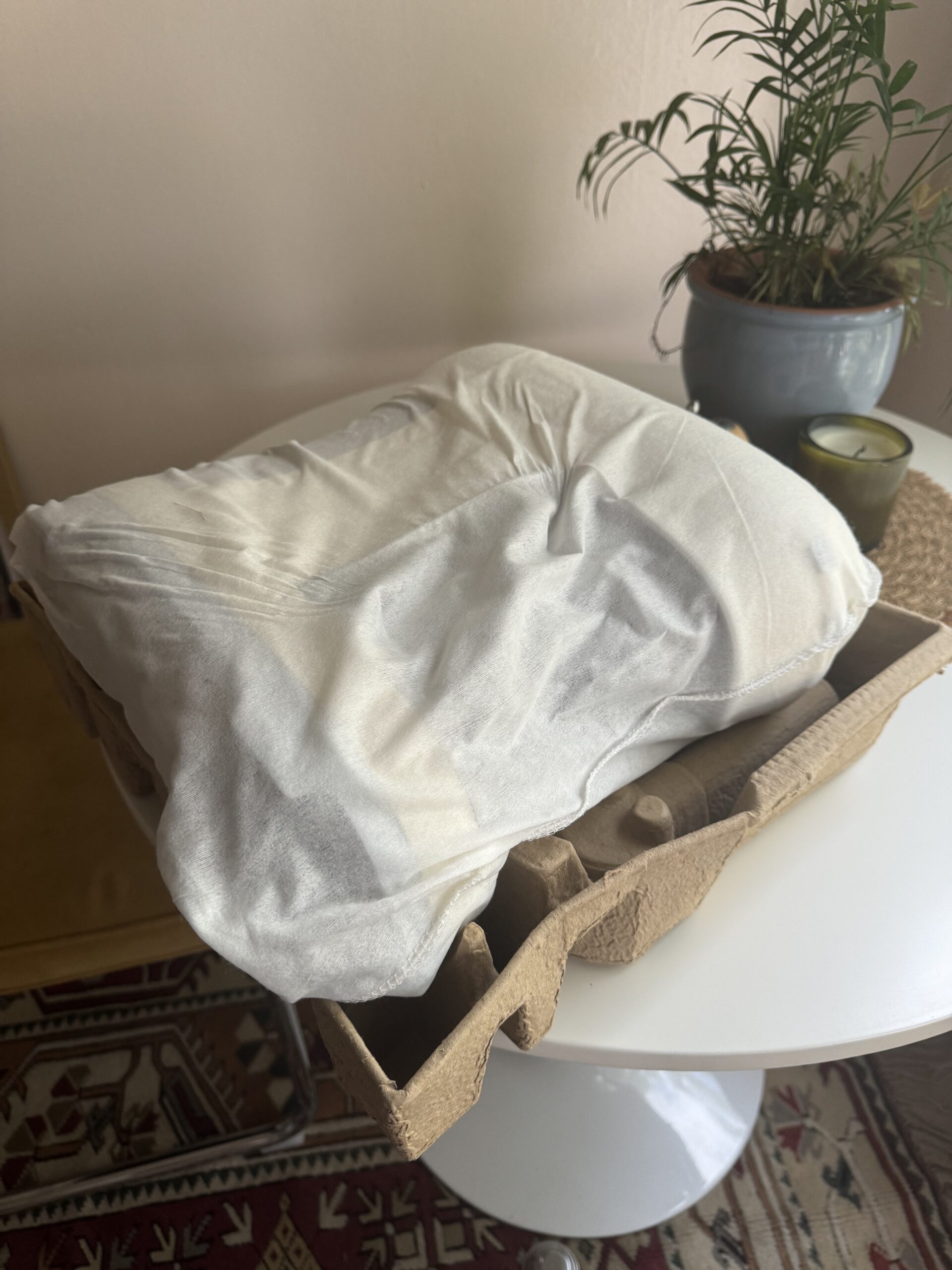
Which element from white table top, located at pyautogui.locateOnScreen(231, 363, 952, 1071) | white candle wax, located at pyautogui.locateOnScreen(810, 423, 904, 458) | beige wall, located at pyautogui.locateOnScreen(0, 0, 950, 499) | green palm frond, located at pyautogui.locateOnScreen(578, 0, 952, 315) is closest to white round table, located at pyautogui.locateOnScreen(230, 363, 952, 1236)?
white table top, located at pyautogui.locateOnScreen(231, 363, 952, 1071)

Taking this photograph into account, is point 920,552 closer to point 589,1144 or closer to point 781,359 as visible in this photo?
point 781,359

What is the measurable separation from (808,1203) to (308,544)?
92 cm

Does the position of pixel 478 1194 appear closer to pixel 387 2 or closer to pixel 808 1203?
pixel 808 1203

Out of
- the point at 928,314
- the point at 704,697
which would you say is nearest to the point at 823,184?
the point at 928,314

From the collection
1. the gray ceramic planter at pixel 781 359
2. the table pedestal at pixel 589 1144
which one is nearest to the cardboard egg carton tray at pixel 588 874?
the gray ceramic planter at pixel 781 359

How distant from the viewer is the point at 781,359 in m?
0.89

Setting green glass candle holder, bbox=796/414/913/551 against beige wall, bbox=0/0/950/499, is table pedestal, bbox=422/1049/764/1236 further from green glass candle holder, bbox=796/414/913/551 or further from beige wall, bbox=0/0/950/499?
beige wall, bbox=0/0/950/499

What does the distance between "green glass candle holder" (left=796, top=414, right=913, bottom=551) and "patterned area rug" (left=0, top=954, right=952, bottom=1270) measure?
2.29 ft

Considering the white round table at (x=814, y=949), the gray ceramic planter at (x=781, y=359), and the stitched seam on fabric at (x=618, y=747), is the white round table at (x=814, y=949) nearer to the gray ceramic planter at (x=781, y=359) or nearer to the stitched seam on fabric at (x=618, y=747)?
the stitched seam on fabric at (x=618, y=747)

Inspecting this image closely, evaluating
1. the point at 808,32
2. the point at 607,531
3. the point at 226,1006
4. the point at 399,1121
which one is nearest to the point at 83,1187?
the point at 226,1006

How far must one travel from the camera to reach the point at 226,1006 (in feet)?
3.93

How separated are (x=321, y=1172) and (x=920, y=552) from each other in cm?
93

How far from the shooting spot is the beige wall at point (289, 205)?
107 centimetres

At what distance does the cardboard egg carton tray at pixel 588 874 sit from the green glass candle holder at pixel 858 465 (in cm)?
20
